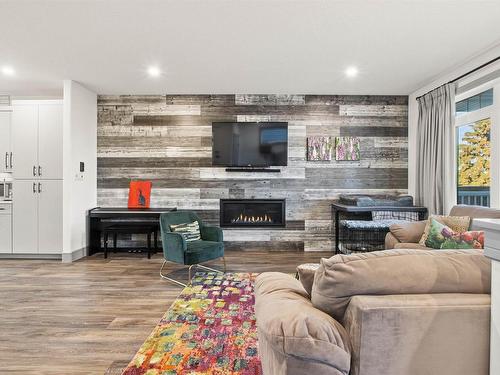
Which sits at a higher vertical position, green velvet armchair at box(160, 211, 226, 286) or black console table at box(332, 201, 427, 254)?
black console table at box(332, 201, 427, 254)

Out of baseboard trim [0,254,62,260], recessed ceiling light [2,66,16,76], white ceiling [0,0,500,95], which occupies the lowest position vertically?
baseboard trim [0,254,62,260]

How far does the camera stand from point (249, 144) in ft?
16.9

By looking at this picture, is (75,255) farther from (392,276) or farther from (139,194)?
(392,276)

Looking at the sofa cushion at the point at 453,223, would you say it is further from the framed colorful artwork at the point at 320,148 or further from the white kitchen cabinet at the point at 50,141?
the white kitchen cabinet at the point at 50,141

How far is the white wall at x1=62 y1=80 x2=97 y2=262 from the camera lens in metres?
4.54

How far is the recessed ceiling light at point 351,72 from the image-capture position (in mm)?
3965

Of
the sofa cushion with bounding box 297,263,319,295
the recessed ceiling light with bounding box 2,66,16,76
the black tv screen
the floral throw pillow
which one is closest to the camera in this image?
the sofa cushion with bounding box 297,263,319,295

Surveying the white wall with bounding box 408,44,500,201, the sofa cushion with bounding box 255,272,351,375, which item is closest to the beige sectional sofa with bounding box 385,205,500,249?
the white wall with bounding box 408,44,500,201

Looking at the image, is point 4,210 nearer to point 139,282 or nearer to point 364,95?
point 139,282

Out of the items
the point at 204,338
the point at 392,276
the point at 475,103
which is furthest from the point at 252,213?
the point at 392,276

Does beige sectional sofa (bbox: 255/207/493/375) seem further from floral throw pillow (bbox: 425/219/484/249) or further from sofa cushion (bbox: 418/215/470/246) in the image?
sofa cushion (bbox: 418/215/470/246)

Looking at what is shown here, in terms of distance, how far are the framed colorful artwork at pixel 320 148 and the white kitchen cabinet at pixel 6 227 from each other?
4.90 m

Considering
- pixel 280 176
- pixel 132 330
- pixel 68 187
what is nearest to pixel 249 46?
pixel 280 176

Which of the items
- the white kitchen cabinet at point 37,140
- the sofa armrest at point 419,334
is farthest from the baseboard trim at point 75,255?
the sofa armrest at point 419,334
